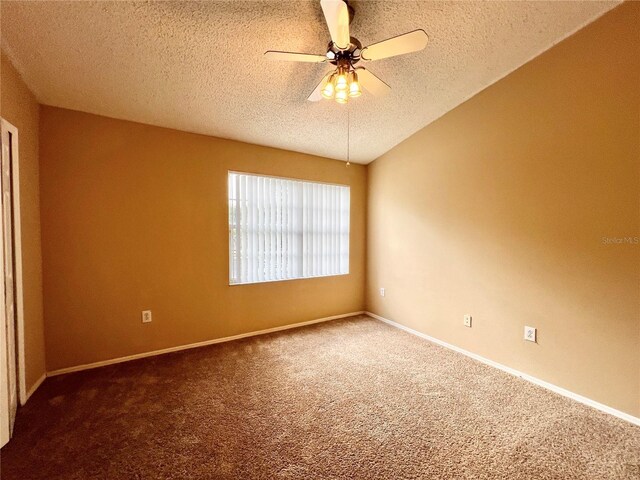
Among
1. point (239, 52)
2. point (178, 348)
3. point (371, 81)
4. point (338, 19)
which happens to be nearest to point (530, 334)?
point (371, 81)

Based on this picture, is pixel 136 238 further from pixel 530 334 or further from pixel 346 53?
pixel 530 334

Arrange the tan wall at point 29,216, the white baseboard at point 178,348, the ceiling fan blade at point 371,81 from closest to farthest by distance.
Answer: the ceiling fan blade at point 371,81 < the tan wall at point 29,216 < the white baseboard at point 178,348

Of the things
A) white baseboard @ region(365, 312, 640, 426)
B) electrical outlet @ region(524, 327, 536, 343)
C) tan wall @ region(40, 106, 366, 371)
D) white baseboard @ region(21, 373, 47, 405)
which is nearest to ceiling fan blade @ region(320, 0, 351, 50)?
tan wall @ region(40, 106, 366, 371)

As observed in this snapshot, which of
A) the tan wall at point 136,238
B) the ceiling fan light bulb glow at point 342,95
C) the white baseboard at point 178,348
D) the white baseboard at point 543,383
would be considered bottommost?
the white baseboard at point 543,383

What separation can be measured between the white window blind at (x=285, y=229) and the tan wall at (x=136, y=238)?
5.3 inches

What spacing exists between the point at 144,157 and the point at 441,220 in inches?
128

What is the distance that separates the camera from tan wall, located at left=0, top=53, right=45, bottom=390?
2037 millimetres

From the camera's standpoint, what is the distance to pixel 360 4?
1756mm

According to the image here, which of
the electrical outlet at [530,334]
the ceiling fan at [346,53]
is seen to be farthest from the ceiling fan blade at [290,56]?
the electrical outlet at [530,334]

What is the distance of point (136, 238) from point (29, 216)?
0.76 m

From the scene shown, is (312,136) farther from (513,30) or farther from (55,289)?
(55,289)

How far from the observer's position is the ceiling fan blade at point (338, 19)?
1339 mm

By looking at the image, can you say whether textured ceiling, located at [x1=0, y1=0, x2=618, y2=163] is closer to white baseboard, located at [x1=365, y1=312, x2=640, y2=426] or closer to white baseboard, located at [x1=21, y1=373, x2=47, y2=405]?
white baseboard, located at [x1=21, y1=373, x2=47, y2=405]

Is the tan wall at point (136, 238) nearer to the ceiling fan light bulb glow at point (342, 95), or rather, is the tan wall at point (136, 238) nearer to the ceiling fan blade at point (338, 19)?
the ceiling fan light bulb glow at point (342, 95)
